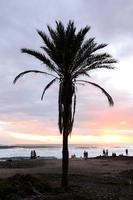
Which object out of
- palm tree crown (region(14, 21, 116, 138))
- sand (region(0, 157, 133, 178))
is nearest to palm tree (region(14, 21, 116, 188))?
palm tree crown (region(14, 21, 116, 138))

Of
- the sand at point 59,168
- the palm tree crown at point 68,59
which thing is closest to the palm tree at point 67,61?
the palm tree crown at point 68,59

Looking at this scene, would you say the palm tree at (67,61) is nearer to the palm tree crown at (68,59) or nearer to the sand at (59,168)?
the palm tree crown at (68,59)

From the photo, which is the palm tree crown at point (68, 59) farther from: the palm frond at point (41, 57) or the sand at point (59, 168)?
the sand at point (59, 168)

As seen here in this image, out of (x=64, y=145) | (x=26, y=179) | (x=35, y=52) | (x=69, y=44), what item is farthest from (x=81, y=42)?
(x=26, y=179)

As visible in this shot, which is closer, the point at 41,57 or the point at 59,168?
the point at 41,57

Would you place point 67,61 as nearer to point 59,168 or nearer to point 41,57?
point 41,57

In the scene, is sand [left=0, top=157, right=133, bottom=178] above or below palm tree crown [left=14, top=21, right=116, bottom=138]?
below

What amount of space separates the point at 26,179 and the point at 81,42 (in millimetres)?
7870

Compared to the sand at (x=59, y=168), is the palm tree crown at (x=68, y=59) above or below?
above

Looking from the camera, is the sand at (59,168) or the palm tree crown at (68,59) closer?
the palm tree crown at (68,59)

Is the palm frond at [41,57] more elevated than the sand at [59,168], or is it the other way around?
the palm frond at [41,57]

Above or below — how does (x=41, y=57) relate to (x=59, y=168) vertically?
above

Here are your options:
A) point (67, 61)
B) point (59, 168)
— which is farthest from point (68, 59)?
point (59, 168)

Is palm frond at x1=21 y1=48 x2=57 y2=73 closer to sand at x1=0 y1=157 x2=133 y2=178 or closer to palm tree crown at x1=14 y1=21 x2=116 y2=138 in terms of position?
palm tree crown at x1=14 y1=21 x2=116 y2=138
